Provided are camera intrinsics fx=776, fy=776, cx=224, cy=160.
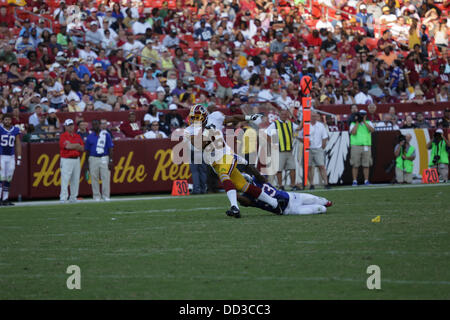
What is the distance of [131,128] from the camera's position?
62.6ft

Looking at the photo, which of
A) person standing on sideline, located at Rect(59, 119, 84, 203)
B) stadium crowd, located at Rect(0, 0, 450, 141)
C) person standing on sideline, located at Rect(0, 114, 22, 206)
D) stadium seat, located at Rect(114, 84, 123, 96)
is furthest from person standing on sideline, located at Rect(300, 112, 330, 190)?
person standing on sideline, located at Rect(0, 114, 22, 206)

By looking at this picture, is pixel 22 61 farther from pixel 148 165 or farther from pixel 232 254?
pixel 232 254

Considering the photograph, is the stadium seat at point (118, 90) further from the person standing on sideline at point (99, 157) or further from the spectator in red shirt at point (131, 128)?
the person standing on sideline at point (99, 157)

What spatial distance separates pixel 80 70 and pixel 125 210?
8018 millimetres

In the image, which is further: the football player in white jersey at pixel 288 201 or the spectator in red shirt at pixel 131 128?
the spectator in red shirt at pixel 131 128

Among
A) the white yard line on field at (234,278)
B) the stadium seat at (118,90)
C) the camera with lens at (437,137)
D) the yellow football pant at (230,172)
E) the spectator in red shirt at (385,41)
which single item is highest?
the spectator in red shirt at (385,41)

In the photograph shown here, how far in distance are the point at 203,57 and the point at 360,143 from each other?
6290 mm

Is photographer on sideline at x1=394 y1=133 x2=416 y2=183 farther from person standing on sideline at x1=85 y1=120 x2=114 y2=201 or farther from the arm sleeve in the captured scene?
the arm sleeve

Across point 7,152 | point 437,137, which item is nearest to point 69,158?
point 7,152

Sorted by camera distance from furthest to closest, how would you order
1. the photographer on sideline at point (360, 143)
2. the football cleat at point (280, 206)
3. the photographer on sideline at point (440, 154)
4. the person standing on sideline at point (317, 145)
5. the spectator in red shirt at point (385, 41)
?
the spectator in red shirt at point (385, 41)
the photographer on sideline at point (440, 154)
the photographer on sideline at point (360, 143)
the person standing on sideline at point (317, 145)
the football cleat at point (280, 206)

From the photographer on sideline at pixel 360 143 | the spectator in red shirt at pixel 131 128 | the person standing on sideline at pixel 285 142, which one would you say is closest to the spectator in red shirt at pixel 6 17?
the spectator in red shirt at pixel 131 128

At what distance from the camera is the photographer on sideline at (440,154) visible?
20.0 metres

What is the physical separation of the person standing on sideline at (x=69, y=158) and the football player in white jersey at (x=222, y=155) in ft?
20.7
